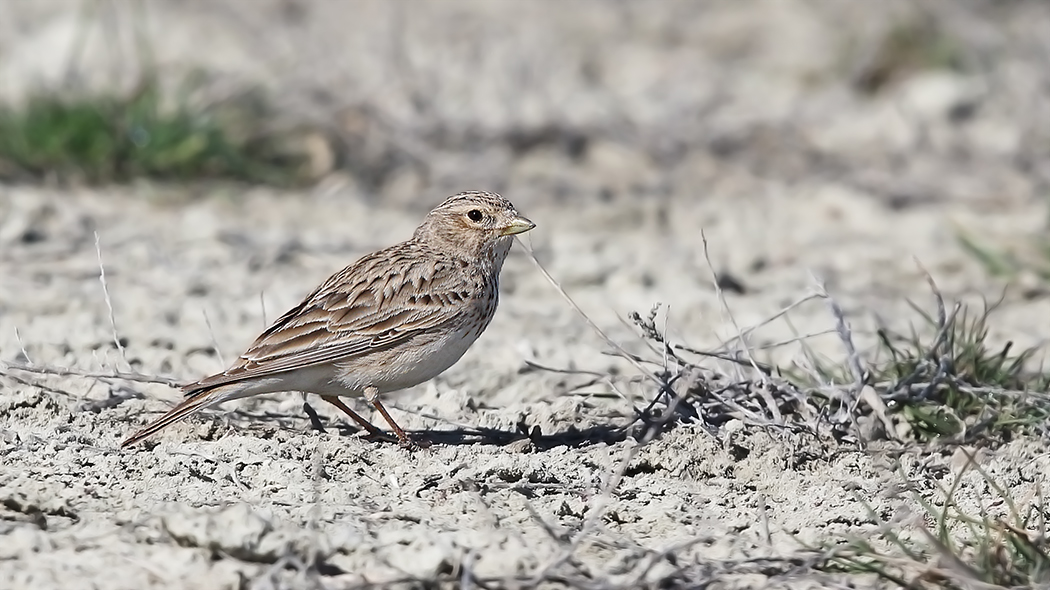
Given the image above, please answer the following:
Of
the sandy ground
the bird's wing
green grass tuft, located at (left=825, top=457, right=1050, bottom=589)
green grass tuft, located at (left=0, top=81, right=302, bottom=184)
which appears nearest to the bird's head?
the bird's wing

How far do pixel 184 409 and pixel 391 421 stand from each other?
2.44 feet

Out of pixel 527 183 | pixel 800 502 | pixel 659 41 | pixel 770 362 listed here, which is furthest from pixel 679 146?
pixel 800 502

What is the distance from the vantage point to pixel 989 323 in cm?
695

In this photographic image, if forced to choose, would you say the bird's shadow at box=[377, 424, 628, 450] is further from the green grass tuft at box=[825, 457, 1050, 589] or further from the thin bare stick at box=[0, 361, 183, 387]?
the green grass tuft at box=[825, 457, 1050, 589]

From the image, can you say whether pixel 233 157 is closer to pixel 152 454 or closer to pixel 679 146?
pixel 679 146

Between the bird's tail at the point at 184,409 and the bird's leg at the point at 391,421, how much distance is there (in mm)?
535

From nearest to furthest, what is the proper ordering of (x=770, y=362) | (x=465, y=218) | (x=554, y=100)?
1. (x=465, y=218)
2. (x=770, y=362)
3. (x=554, y=100)

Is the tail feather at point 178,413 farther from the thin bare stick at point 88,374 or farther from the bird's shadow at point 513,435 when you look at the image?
the bird's shadow at point 513,435

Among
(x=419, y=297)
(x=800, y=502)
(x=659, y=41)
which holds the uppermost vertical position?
(x=659, y=41)

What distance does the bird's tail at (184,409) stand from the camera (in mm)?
4754

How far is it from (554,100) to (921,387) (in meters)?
5.62

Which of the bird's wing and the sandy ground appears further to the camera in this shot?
the bird's wing

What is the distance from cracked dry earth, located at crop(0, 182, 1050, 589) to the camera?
400 cm

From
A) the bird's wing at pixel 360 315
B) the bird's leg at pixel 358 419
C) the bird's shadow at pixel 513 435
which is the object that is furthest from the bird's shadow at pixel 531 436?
the bird's wing at pixel 360 315
